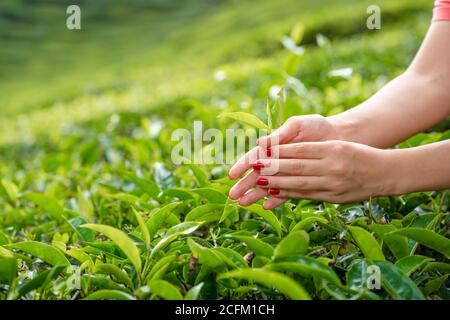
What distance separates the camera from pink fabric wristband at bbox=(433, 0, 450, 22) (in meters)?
Answer: 1.80

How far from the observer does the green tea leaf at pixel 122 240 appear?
4.10 feet

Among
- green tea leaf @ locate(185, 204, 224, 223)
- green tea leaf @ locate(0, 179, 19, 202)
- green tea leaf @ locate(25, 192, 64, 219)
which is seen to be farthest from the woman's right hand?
green tea leaf @ locate(0, 179, 19, 202)

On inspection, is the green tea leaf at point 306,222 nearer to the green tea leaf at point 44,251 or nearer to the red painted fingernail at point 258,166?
the red painted fingernail at point 258,166

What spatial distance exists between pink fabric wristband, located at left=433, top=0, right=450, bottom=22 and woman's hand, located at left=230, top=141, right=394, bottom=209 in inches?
25.0

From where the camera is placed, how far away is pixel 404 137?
5.96 ft

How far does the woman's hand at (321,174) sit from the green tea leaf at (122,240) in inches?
10.7

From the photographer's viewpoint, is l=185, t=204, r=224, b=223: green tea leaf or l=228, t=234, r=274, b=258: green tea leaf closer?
l=228, t=234, r=274, b=258: green tea leaf

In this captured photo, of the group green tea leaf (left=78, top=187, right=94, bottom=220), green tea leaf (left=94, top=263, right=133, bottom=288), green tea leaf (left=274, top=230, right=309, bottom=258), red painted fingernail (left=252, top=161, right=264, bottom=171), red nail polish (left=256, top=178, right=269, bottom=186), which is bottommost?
green tea leaf (left=94, top=263, right=133, bottom=288)

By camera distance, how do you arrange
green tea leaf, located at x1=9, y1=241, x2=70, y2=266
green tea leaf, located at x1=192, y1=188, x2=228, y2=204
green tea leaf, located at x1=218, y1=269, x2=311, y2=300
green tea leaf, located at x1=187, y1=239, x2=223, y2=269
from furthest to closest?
green tea leaf, located at x1=192, y1=188, x2=228, y2=204 → green tea leaf, located at x1=9, y1=241, x2=70, y2=266 → green tea leaf, located at x1=187, y1=239, x2=223, y2=269 → green tea leaf, located at x1=218, y1=269, x2=311, y2=300

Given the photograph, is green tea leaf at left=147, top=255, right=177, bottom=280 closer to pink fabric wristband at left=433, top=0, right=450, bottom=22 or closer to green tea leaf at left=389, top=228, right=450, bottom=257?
green tea leaf at left=389, top=228, right=450, bottom=257

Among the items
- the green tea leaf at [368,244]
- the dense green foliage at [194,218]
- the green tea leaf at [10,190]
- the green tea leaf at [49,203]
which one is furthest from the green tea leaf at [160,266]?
the green tea leaf at [10,190]

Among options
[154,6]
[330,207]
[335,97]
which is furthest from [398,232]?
[154,6]
